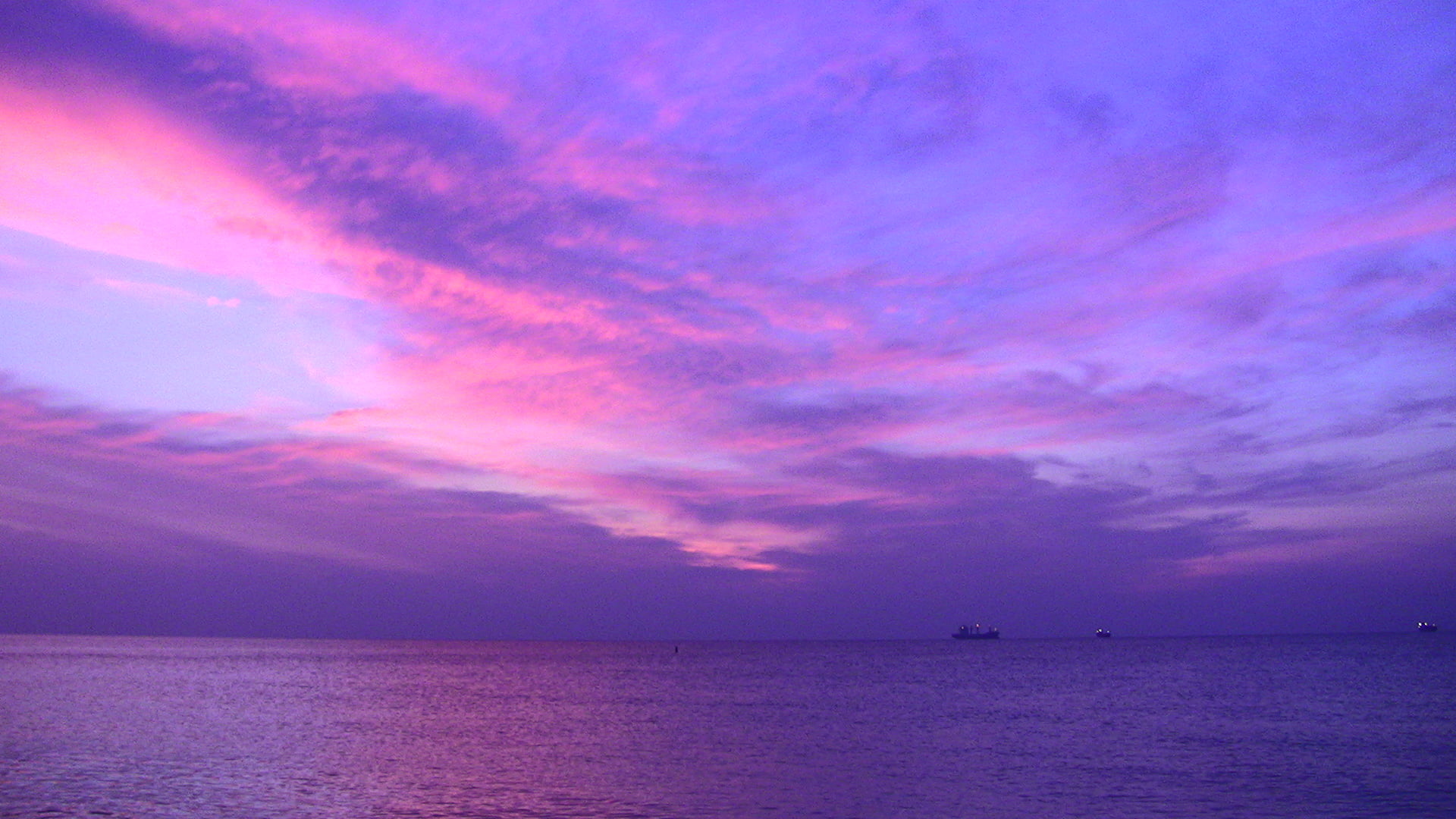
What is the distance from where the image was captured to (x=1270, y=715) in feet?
238

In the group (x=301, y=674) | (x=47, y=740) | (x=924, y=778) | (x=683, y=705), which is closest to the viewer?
(x=924, y=778)

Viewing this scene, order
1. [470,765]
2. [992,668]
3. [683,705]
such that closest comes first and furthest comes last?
[470,765]
[683,705]
[992,668]

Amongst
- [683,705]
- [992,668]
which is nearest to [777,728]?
[683,705]

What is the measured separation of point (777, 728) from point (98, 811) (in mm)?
41785

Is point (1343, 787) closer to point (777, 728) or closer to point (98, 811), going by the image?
point (777, 728)

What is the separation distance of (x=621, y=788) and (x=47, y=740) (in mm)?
32428

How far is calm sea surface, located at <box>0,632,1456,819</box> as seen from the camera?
1506 inches

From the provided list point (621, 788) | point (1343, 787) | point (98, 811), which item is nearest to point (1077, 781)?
point (1343, 787)

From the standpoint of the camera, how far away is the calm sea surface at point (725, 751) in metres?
38.2

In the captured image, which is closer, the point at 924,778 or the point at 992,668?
the point at 924,778

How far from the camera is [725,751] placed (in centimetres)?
5525

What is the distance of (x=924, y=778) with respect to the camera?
148 feet

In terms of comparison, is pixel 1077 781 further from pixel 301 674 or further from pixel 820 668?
pixel 820 668

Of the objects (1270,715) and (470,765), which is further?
(1270,715)
